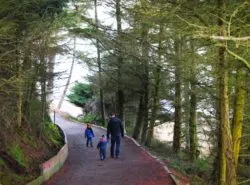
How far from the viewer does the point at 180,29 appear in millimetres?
10805

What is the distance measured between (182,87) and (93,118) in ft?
79.6

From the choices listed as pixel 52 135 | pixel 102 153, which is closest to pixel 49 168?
pixel 102 153

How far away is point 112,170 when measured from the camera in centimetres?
1808

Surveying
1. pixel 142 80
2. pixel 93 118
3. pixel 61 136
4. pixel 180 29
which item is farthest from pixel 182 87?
pixel 93 118

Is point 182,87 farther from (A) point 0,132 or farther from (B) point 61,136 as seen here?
(A) point 0,132

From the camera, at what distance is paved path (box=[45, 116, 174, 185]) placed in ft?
52.1

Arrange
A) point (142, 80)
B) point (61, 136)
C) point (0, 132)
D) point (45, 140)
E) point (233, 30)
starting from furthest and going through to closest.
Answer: point (142, 80)
point (61, 136)
point (45, 140)
point (0, 132)
point (233, 30)

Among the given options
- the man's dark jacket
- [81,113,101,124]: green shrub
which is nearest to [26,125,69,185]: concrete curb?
the man's dark jacket

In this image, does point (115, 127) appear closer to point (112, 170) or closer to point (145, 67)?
point (112, 170)

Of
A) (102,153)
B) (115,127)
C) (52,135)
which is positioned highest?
(115,127)

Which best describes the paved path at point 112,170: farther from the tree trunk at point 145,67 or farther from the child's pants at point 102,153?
the tree trunk at point 145,67

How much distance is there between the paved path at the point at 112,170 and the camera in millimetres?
15891

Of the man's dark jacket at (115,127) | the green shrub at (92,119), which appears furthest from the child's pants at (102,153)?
the green shrub at (92,119)

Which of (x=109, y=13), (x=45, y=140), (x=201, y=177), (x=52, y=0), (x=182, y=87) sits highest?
(x=109, y=13)
